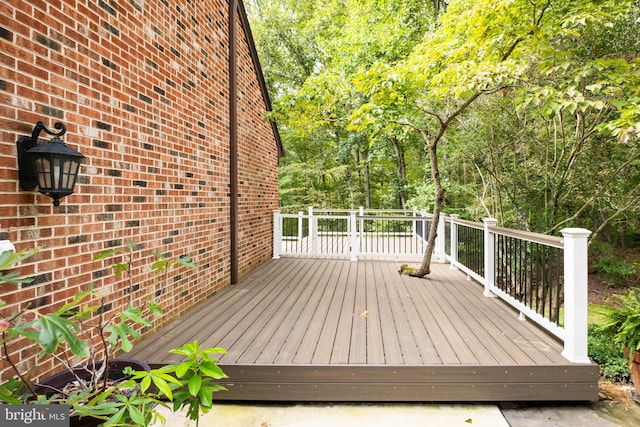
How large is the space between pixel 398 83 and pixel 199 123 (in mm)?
2843

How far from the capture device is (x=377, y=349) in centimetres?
257

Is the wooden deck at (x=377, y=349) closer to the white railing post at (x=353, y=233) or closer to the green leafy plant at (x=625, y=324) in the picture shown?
the green leafy plant at (x=625, y=324)

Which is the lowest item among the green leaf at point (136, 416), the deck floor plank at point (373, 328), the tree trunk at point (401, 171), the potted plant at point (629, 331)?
the deck floor plank at point (373, 328)

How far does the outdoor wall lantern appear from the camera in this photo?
172 centimetres

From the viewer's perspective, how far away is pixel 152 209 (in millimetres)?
2947

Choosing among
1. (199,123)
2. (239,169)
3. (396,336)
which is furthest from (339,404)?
(239,169)

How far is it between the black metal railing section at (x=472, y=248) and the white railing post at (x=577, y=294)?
77.9 inches

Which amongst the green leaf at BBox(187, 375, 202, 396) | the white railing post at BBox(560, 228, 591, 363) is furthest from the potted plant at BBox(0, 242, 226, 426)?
the white railing post at BBox(560, 228, 591, 363)

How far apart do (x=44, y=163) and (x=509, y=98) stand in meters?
7.26

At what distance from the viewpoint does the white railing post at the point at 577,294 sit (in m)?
2.35

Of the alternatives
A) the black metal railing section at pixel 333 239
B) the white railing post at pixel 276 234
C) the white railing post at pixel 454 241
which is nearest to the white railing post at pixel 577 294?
the white railing post at pixel 454 241

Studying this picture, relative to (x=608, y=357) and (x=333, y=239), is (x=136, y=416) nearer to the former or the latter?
(x=608, y=357)

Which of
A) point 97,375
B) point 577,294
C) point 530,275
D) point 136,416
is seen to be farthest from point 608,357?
point 97,375

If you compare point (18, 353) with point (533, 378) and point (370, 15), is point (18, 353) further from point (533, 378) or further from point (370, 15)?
point (370, 15)
